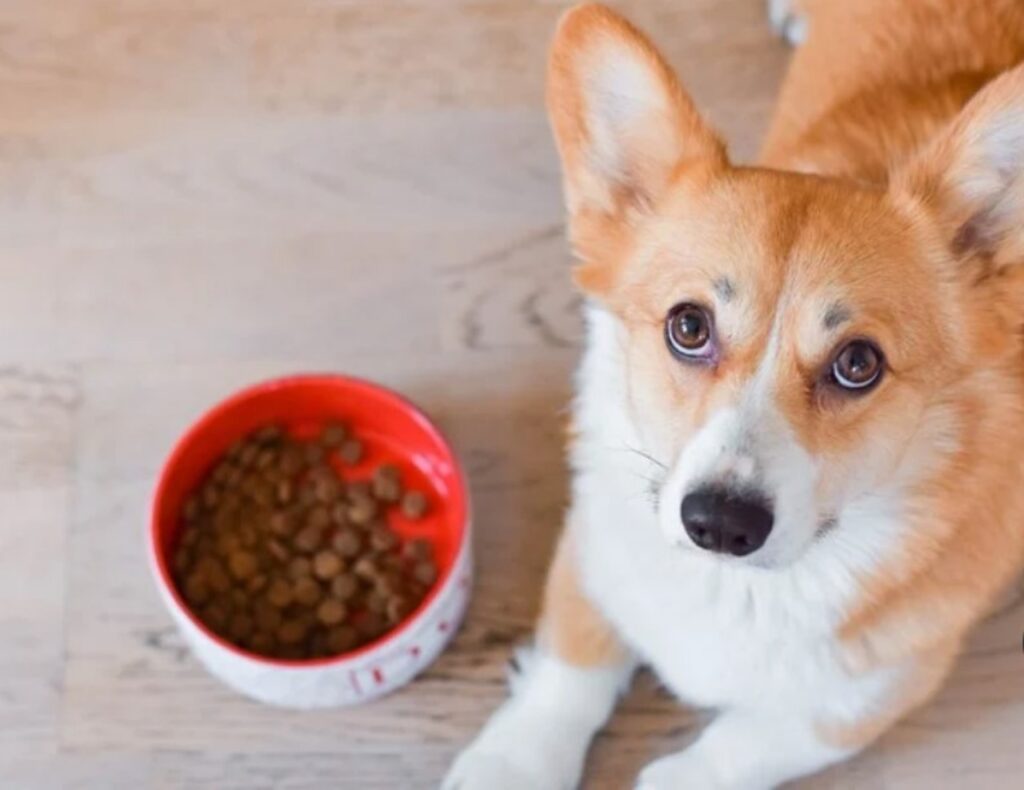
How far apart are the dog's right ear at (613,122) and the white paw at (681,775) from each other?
60 centimetres

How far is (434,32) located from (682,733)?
112 cm

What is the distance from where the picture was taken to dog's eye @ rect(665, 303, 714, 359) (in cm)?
123

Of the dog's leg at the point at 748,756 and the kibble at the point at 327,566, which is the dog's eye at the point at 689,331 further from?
the kibble at the point at 327,566

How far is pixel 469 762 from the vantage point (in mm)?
1619

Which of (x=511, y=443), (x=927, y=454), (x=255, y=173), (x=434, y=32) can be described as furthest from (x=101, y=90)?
(x=927, y=454)

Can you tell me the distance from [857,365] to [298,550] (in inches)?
31.8

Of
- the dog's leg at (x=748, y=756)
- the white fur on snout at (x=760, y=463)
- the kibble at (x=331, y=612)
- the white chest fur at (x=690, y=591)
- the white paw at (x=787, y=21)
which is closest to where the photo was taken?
the white fur on snout at (x=760, y=463)

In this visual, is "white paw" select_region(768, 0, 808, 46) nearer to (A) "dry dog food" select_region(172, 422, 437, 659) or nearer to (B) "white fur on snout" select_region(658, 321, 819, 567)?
(A) "dry dog food" select_region(172, 422, 437, 659)

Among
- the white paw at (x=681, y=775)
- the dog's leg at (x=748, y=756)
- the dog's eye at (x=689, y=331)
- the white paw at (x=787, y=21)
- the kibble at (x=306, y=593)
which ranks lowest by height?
the kibble at (x=306, y=593)

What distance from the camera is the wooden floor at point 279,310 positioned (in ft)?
5.55

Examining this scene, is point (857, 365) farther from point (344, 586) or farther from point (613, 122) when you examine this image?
point (344, 586)

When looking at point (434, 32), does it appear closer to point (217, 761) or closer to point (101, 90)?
point (101, 90)

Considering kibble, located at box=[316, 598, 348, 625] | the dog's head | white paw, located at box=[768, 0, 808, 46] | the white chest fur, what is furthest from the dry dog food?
white paw, located at box=[768, 0, 808, 46]

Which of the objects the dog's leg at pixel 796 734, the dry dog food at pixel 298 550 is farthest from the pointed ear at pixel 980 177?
the dry dog food at pixel 298 550
